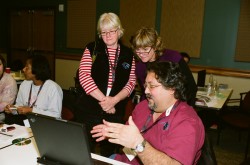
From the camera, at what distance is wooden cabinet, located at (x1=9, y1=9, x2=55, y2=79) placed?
7570mm

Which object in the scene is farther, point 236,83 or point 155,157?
point 236,83

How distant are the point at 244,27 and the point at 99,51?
143 inches

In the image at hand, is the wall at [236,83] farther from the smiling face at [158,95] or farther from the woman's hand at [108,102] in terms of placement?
the smiling face at [158,95]

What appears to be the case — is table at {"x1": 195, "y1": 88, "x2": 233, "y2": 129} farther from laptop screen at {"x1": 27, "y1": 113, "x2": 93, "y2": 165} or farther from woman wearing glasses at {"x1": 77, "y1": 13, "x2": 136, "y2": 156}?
laptop screen at {"x1": 27, "y1": 113, "x2": 93, "y2": 165}

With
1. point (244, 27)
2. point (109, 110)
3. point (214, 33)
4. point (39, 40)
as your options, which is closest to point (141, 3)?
point (214, 33)

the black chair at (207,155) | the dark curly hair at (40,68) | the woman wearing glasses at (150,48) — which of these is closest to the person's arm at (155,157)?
the black chair at (207,155)

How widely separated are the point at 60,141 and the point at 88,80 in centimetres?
121

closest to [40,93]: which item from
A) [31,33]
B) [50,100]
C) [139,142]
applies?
[50,100]

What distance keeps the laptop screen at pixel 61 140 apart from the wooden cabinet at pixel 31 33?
6.30 meters

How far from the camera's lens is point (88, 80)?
249cm

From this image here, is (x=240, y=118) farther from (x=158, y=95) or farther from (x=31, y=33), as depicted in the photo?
(x=31, y=33)

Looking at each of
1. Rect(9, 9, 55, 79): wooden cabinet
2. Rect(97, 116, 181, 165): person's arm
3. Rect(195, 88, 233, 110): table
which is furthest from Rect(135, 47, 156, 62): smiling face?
Rect(9, 9, 55, 79): wooden cabinet

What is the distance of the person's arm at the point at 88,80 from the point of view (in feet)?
8.08

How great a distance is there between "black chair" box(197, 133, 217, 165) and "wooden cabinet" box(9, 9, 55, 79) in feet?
21.3
